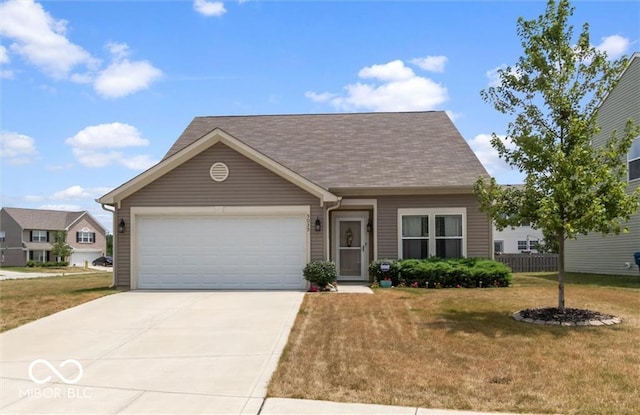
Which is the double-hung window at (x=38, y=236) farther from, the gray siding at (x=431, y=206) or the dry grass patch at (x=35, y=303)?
the gray siding at (x=431, y=206)

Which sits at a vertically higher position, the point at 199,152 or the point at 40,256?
the point at 199,152

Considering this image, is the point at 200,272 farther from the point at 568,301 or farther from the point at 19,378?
the point at 568,301

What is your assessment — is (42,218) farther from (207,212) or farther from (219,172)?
(219,172)

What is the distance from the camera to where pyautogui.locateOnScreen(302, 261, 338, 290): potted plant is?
1511cm

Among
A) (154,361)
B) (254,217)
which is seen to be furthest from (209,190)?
(154,361)

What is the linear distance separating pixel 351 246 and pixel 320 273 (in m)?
3.33

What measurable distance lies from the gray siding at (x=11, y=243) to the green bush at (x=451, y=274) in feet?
201

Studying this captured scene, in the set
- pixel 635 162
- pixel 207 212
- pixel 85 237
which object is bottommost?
pixel 85 237

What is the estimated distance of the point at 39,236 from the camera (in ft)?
221

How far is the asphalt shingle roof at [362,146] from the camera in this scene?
1781cm

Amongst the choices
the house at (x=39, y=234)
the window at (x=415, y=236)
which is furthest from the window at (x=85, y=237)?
the window at (x=415, y=236)

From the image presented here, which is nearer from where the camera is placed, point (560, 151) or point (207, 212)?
point (560, 151)

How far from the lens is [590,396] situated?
6281mm

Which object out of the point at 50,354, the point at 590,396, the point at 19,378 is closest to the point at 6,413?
the point at 19,378
